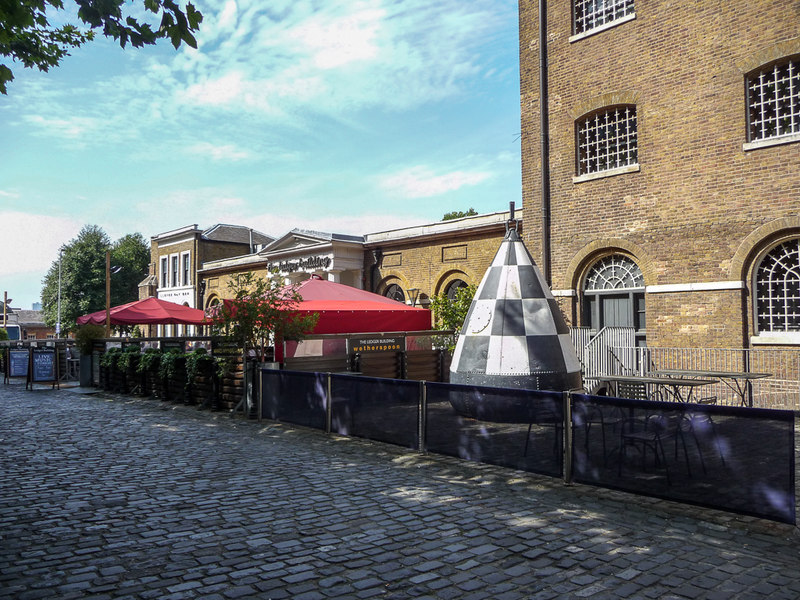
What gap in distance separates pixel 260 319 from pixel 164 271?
3517cm

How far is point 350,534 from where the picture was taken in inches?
209

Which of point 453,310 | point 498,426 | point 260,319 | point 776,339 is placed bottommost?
point 498,426

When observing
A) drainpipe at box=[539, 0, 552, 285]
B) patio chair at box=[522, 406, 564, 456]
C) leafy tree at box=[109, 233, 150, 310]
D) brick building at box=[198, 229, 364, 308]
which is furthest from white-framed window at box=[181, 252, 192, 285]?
patio chair at box=[522, 406, 564, 456]

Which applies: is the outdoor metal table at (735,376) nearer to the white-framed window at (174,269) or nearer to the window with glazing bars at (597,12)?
the window with glazing bars at (597,12)

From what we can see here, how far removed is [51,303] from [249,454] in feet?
204

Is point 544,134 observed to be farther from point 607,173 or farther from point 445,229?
point 445,229

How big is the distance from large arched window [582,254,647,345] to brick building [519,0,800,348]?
0.10 feet

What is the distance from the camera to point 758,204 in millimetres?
13016

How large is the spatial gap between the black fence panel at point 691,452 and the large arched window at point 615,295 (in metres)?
9.50

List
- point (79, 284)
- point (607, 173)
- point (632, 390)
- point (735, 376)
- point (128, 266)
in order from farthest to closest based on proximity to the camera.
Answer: point (128, 266) → point (79, 284) → point (607, 173) → point (735, 376) → point (632, 390)

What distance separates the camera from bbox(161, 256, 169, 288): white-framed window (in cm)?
4381

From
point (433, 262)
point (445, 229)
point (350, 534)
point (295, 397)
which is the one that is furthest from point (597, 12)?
point (350, 534)

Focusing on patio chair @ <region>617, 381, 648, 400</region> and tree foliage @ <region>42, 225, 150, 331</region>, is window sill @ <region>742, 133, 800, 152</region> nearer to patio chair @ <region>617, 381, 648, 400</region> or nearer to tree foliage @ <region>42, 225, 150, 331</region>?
patio chair @ <region>617, 381, 648, 400</region>

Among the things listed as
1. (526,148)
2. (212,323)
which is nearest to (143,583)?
(212,323)
